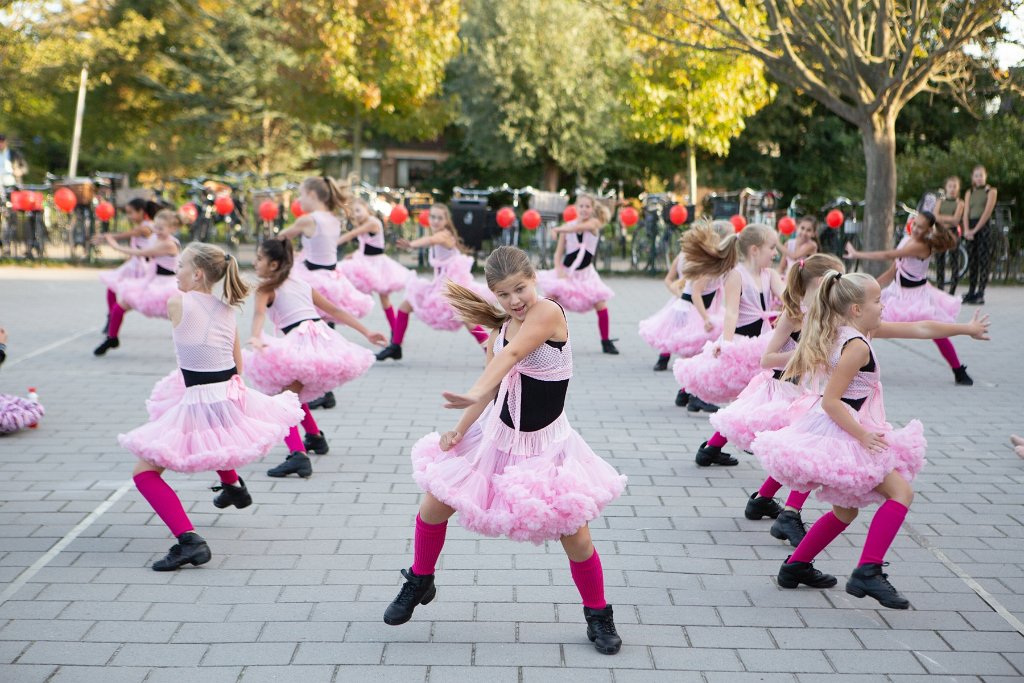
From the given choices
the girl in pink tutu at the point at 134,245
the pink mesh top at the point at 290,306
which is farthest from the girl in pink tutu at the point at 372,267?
the pink mesh top at the point at 290,306

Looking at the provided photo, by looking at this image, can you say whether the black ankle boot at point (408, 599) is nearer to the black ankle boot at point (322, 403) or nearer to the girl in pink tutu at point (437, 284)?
the black ankle boot at point (322, 403)

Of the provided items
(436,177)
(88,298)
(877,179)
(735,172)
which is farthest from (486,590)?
(436,177)

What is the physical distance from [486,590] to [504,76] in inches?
1054

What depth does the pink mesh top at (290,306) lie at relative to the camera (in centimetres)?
779

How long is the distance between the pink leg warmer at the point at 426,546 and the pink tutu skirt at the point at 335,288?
21.2 feet

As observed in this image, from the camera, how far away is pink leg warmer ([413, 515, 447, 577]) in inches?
178

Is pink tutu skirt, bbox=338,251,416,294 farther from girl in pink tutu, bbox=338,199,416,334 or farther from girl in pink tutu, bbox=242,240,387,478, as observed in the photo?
girl in pink tutu, bbox=242,240,387,478

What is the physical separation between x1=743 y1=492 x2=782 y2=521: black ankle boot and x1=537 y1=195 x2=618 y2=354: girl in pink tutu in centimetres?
594

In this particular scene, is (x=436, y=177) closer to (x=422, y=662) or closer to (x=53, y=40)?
(x=53, y=40)

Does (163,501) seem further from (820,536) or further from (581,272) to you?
(581,272)

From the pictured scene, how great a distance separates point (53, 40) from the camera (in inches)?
1457

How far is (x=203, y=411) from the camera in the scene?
221 inches

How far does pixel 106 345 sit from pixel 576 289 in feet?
16.6

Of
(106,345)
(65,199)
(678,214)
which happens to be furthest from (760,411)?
(65,199)
